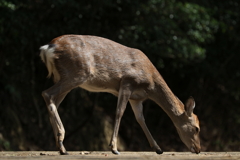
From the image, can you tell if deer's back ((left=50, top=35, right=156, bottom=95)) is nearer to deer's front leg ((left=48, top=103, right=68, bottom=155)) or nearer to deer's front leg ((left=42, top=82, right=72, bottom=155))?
deer's front leg ((left=42, top=82, right=72, bottom=155))

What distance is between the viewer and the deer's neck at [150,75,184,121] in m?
6.49

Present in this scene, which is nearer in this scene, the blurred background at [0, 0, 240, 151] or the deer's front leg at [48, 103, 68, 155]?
the deer's front leg at [48, 103, 68, 155]

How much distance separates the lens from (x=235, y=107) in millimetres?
13859

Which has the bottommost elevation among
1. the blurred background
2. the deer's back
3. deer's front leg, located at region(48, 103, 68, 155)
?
the blurred background

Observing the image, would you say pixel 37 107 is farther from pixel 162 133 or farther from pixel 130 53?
pixel 130 53

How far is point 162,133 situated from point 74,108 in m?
3.46

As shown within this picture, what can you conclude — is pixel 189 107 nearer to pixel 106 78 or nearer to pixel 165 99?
pixel 165 99

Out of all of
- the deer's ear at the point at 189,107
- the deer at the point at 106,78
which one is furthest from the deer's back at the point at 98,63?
the deer's ear at the point at 189,107

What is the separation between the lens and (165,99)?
258 inches

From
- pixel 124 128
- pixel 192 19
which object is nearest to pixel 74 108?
pixel 124 128

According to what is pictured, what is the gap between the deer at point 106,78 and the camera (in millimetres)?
5508

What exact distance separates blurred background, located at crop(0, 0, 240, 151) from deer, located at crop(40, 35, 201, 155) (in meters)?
3.11

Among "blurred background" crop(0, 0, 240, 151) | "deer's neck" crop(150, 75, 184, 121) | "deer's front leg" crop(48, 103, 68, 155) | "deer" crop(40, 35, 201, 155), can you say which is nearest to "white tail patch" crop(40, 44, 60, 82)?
"deer" crop(40, 35, 201, 155)

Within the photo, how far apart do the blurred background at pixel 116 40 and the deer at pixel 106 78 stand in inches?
122
